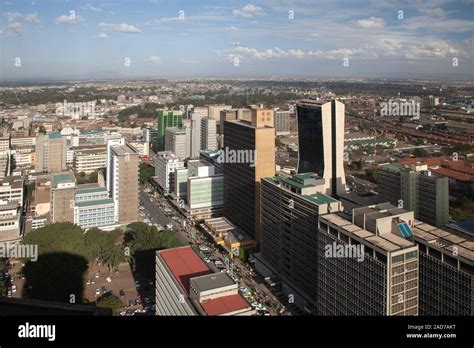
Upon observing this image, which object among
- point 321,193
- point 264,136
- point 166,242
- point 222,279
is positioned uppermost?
point 264,136

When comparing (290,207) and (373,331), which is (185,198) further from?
(373,331)

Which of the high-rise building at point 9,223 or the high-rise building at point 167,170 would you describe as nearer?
the high-rise building at point 9,223

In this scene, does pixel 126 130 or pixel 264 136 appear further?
pixel 126 130

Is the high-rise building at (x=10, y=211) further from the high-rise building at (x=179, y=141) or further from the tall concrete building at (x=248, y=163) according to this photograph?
the high-rise building at (x=179, y=141)

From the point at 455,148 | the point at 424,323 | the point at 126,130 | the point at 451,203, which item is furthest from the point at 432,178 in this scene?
the point at 126,130

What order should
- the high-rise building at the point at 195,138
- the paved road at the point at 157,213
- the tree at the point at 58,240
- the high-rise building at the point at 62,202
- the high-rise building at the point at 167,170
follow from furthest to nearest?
Answer: the high-rise building at the point at 195,138 → the high-rise building at the point at 167,170 → the paved road at the point at 157,213 → the high-rise building at the point at 62,202 → the tree at the point at 58,240

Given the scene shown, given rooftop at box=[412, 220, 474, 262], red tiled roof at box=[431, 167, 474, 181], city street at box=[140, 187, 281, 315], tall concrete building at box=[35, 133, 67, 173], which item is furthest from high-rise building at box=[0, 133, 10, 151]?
rooftop at box=[412, 220, 474, 262]

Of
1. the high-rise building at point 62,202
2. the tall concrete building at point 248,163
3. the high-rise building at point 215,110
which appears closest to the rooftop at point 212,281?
the tall concrete building at point 248,163

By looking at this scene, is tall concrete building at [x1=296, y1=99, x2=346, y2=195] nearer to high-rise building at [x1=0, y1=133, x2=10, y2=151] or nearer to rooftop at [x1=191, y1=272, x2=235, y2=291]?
rooftop at [x1=191, y1=272, x2=235, y2=291]
